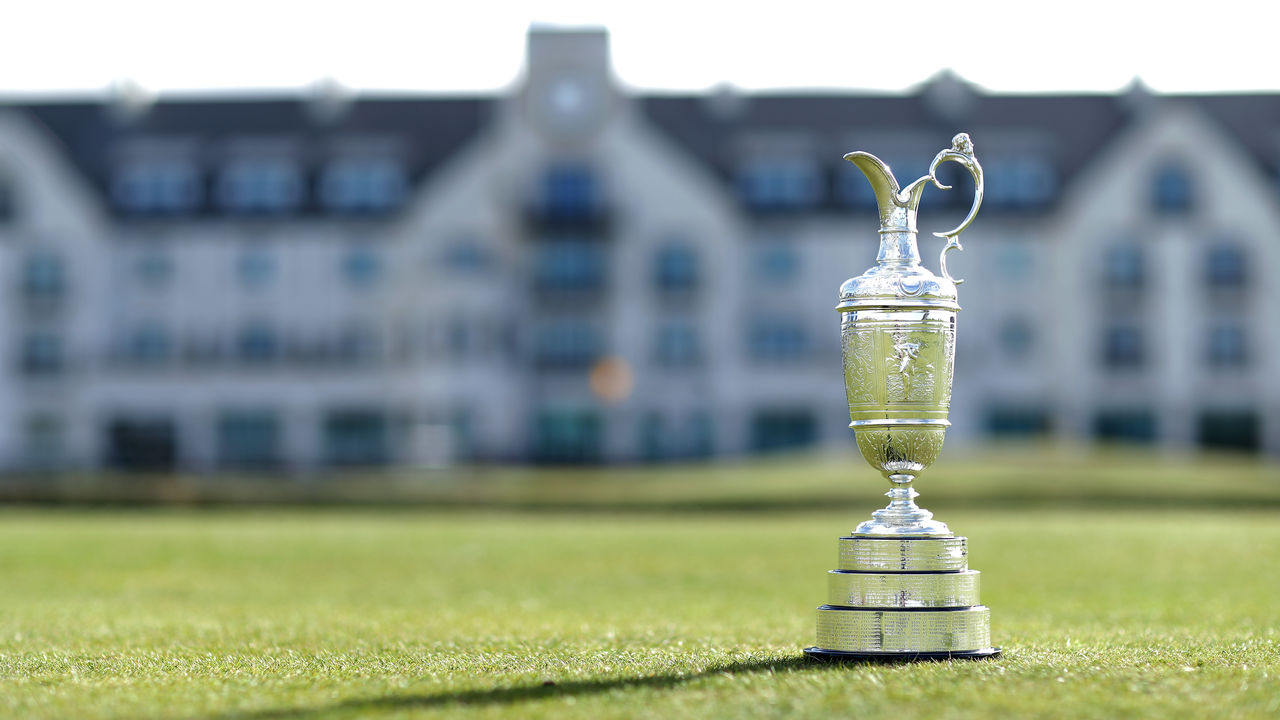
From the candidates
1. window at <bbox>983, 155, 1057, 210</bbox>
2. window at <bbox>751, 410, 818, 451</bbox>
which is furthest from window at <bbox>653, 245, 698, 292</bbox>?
window at <bbox>983, 155, 1057, 210</bbox>

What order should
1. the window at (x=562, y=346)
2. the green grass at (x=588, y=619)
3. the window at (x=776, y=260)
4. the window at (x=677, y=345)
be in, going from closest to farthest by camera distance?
the green grass at (x=588, y=619) < the window at (x=562, y=346) < the window at (x=677, y=345) < the window at (x=776, y=260)

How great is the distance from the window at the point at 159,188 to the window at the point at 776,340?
69.9 feet

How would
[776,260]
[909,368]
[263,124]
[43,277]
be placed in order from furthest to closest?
[263,124]
[43,277]
[776,260]
[909,368]

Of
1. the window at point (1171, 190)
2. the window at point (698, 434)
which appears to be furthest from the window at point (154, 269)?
the window at point (1171, 190)

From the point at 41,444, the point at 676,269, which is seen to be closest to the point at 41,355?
the point at 41,444

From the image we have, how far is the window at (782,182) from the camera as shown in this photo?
67000 millimetres

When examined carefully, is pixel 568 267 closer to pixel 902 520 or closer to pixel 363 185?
pixel 363 185

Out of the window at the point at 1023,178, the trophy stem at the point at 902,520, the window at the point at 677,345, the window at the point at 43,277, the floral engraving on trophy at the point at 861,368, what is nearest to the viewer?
the trophy stem at the point at 902,520

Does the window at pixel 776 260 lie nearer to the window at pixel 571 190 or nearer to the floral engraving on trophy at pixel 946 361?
the window at pixel 571 190

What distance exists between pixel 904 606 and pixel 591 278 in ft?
184

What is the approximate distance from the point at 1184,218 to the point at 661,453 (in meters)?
20.6

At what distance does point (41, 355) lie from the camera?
6769 cm

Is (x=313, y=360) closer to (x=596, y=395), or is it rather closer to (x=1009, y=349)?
(x=596, y=395)

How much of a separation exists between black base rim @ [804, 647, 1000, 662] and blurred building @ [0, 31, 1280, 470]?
5378 centimetres
